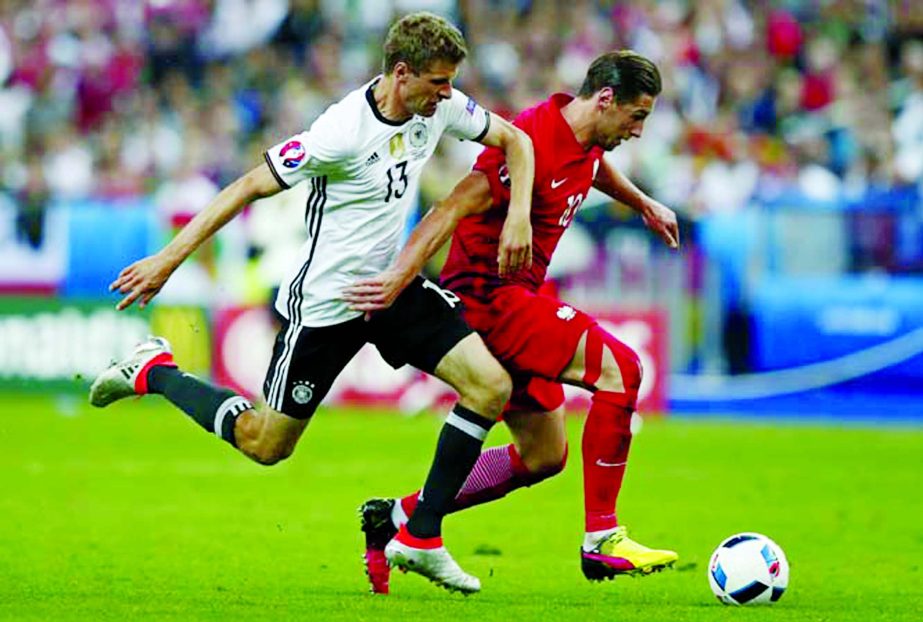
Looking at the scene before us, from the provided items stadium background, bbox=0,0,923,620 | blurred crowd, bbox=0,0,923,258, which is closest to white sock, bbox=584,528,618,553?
stadium background, bbox=0,0,923,620

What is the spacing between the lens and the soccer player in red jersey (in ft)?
26.3

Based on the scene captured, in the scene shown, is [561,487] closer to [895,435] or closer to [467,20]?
[895,435]

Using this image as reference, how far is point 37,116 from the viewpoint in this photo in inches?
907

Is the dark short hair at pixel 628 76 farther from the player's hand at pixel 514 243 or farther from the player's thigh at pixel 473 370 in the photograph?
the player's thigh at pixel 473 370

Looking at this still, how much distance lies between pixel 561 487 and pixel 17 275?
828 cm

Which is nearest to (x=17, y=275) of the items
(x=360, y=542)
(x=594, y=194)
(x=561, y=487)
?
(x=594, y=194)

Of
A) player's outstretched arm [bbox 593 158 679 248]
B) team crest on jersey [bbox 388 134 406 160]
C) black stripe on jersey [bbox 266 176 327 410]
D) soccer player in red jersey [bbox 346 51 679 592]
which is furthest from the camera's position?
player's outstretched arm [bbox 593 158 679 248]

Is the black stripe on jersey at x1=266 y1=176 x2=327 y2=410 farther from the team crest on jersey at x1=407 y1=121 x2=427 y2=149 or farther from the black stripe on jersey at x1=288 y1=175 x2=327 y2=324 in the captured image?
the team crest on jersey at x1=407 y1=121 x2=427 y2=149

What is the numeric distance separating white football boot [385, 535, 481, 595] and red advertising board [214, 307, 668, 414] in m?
10.0

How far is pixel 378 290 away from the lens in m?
7.85

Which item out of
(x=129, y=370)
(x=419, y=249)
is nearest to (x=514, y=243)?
(x=419, y=249)

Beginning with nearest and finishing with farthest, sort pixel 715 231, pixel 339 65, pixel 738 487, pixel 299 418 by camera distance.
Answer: pixel 299 418, pixel 738 487, pixel 715 231, pixel 339 65

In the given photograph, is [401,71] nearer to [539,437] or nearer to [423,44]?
[423,44]

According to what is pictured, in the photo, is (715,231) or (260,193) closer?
(260,193)
